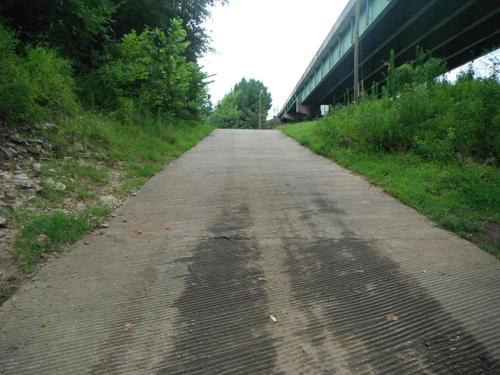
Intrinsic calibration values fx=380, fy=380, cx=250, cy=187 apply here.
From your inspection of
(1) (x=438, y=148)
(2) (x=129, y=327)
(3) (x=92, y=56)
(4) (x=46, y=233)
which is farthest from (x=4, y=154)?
(1) (x=438, y=148)

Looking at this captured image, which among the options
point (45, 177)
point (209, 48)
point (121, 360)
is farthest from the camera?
point (209, 48)

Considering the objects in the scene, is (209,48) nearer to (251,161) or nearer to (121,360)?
(251,161)

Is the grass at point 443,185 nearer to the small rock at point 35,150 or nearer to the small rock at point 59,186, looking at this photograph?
the small rock at point 59,186

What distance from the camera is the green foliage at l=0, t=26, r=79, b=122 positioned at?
5983 mm

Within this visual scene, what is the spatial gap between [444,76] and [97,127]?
8.76 m

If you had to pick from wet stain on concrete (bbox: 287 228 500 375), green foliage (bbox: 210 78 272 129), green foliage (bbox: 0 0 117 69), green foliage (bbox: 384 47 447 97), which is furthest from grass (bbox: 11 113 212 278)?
green foliage (bbox: 210 78 272 129)

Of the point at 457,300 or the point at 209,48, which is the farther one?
the point at 209,48

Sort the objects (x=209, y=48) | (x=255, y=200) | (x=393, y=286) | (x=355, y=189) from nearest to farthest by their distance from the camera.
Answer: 1. (x=393, y=286)
2. (x=255, y=200)
3. (x=355, y=189)
4. (x=209, y=48)

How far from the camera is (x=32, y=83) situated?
268 inches

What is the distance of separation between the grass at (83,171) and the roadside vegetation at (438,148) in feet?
14.0

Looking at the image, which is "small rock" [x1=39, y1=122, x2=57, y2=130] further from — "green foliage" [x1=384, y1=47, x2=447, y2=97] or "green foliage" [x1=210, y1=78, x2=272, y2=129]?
"green foliage" [x1=210, y1=78, x2=272, y2=129]

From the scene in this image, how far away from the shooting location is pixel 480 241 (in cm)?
405

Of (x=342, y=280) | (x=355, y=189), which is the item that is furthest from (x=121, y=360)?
(x=355, y=189)

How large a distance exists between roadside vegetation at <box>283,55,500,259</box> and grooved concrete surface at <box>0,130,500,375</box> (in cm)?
67
